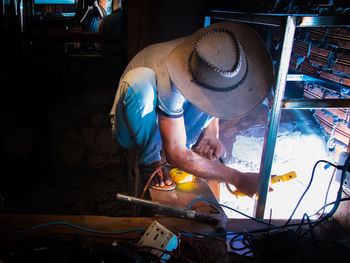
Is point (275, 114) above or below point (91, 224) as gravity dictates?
above

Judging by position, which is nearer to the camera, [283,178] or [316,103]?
[316,103]

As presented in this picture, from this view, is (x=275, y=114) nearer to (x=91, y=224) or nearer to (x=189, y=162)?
(x=189, y=162)

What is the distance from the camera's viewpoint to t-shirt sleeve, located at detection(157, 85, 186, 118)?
2.28 m

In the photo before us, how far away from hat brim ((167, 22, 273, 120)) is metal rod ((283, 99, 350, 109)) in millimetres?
217

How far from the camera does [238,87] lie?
6.59 feet

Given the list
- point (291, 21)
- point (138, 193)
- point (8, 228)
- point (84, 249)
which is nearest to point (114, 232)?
point (84, 249)

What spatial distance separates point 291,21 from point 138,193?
82.0 inches

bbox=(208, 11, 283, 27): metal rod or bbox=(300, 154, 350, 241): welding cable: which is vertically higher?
bbox=(208, 11, 283, 27): metal rod

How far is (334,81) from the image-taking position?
354cm

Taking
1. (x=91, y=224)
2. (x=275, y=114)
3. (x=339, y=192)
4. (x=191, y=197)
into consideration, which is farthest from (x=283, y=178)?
(x=91, y=224)

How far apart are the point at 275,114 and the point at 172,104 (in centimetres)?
81

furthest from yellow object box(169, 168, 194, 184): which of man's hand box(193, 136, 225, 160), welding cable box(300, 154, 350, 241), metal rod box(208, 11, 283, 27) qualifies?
metal rod box(208, 11, 283, 27)

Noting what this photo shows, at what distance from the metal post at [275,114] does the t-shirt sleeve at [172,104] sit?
739mm

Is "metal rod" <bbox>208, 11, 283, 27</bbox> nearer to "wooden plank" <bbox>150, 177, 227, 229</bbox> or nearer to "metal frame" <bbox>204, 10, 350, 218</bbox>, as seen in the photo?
"metal frame" <bbox>204, 10, 350, 218</bbox>
